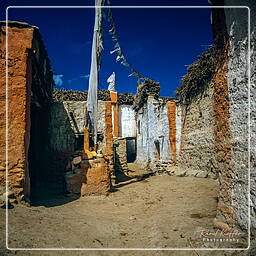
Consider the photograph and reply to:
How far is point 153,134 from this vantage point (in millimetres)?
12320

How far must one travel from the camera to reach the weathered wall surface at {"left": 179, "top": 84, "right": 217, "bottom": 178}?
7.34 metres

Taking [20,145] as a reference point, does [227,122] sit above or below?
above

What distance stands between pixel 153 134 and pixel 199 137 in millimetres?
4452

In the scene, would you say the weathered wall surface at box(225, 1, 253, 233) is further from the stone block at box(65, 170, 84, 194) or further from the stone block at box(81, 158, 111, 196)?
the stone block at box(65, 170, 84, 194)

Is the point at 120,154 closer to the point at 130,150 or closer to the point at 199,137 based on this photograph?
the point at 199,137

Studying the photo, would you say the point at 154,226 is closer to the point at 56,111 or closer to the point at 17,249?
the point at 17,249

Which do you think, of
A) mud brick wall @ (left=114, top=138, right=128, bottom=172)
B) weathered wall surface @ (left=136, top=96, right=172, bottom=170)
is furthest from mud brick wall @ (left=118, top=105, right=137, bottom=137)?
mud brick wall @ (left=114, top=138, right=128, bottom=172)

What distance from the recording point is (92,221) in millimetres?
4133

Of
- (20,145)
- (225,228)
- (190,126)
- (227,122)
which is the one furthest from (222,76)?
(190,126)

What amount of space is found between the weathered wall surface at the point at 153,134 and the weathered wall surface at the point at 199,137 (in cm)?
114

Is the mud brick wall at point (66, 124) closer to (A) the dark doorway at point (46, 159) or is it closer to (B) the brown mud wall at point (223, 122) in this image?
(A) the dark doorway at point (46, 159)

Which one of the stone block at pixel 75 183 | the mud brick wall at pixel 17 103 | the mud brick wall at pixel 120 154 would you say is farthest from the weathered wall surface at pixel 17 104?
the mud brick wall at pixel 120 154

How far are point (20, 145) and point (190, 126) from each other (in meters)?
A: 6.78

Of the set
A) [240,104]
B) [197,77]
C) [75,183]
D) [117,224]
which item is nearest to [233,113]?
[240,104]
